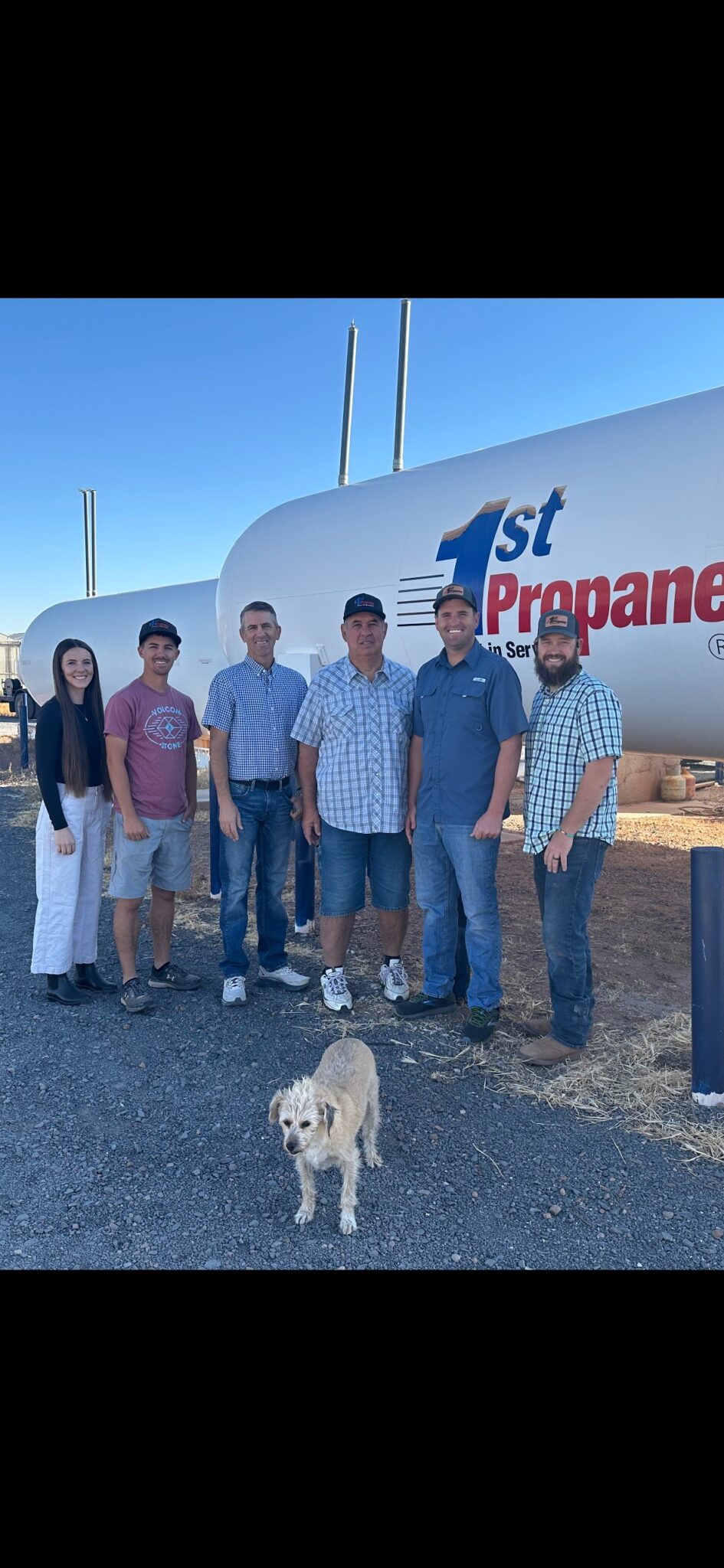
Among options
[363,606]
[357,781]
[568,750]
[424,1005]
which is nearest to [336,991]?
[424,1005]

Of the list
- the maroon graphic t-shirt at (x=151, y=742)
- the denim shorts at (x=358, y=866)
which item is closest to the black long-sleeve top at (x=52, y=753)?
the maroon graphic t-shirt at (x=151, y=742)

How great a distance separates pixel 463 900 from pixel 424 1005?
0.60 m

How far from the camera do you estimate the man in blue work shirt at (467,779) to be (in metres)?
3.62

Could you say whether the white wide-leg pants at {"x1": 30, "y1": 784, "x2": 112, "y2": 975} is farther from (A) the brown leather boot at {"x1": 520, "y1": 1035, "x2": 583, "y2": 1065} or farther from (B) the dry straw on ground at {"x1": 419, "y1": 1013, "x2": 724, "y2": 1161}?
(A) the brown leather boot at {"x1": 520, "y1": 1035, "x2": 583, "y2": 1065}

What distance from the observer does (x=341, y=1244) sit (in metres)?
2.45

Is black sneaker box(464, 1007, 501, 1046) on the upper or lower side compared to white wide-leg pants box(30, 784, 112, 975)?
lower

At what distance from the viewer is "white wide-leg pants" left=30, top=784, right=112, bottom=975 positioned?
409 centimetres

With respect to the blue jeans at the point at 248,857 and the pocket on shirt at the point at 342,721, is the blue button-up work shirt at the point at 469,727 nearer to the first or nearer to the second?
the pocket on shirt at the point at 342,721

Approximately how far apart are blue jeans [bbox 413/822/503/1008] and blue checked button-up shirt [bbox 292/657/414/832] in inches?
8.6

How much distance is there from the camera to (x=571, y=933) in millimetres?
3418

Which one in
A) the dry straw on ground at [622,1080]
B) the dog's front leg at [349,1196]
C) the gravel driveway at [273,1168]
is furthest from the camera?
the dry straw on ground at [622,1080]

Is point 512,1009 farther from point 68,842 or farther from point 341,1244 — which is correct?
point 68,842

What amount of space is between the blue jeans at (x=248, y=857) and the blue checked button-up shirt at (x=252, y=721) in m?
0.11

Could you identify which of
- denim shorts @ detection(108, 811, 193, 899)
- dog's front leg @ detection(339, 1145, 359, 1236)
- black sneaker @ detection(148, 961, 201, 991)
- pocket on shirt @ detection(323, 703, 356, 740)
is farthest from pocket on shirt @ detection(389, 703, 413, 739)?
dog's front leg @ detection(339, 1145, 359, 1236)
